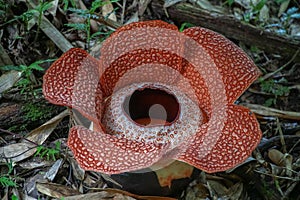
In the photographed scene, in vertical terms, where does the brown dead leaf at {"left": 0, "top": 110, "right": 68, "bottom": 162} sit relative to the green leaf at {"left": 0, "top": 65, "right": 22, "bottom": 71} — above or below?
below

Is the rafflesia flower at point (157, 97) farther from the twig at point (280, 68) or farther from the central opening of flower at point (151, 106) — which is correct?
the twig at point (280, 68)

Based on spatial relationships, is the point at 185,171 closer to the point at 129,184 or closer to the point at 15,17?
the point at 129,184

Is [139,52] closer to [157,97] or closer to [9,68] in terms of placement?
[157,97]

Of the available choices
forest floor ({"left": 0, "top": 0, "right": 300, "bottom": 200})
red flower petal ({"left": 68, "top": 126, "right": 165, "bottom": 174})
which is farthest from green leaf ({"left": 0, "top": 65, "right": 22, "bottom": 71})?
red flower petal ({"left": 68, "top": 126, "right": 165, "bottom": 174})

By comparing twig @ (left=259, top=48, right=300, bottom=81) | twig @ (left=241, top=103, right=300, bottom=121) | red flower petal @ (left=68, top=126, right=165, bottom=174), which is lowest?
twig @ (left=241, top=103, right=300, bottom=121)

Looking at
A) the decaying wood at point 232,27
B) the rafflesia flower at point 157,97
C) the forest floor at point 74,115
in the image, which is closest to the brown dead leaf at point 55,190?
the forest floor at point 74,115

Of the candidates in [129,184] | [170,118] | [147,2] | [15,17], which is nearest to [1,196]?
[129,184]

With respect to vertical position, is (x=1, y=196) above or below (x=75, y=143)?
below

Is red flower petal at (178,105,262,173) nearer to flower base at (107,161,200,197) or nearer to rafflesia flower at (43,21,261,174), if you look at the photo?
rafflesia flower at (43,21,261,174)
